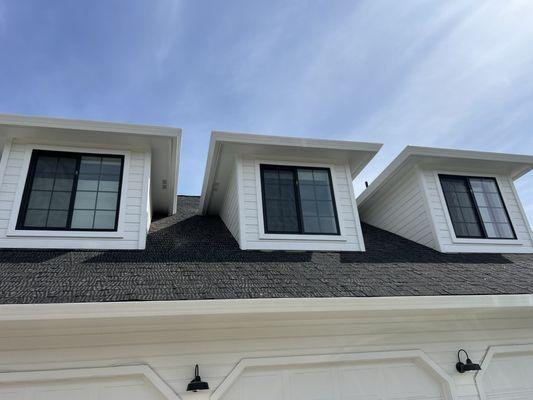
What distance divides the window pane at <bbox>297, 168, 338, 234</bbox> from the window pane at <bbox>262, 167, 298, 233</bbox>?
15cm

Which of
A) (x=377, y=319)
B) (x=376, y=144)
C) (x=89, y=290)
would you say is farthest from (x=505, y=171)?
(x=89, y=290)

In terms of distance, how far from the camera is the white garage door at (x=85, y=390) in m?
2.92

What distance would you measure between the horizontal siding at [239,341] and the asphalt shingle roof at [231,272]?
27cm

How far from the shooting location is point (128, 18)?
5707 millimetres

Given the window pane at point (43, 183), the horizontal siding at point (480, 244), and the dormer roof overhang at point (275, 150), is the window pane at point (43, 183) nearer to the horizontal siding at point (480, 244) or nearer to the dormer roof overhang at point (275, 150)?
the dormer roof overhang at point (275, 150)

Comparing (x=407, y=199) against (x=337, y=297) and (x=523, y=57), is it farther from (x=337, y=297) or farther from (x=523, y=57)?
(x=337, y=297)

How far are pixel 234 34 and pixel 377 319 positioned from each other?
4862mm

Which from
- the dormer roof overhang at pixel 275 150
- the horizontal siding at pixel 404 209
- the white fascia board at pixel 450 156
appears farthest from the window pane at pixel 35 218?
the horizontal siding at pixel 404 209

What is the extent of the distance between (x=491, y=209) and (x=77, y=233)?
6.39 m

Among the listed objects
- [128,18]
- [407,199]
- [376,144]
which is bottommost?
[407,199]

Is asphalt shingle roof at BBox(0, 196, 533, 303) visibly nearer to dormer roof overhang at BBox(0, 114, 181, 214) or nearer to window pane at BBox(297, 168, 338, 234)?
window pane at BBox(297, 168, 338, 234)

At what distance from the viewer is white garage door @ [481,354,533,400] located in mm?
3789

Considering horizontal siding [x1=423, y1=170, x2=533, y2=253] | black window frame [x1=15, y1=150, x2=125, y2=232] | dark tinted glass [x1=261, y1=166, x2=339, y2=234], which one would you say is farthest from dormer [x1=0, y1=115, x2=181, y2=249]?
horizontal siding [x1=423, y1=170, x2=533, y2=253]

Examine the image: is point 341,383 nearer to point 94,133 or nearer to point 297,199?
point 297,199
